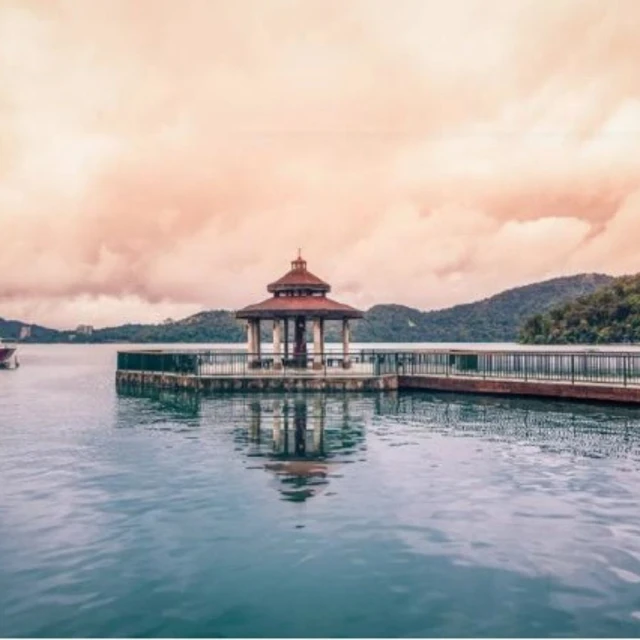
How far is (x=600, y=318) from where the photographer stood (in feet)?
402

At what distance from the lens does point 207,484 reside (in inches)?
646

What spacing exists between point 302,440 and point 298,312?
21192mm

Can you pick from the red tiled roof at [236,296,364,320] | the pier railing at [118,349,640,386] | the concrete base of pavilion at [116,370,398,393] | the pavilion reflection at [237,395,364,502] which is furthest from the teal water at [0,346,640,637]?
the red tiled roof at [236,296,364,320]

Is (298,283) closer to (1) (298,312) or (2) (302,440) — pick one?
(1) (298,312)

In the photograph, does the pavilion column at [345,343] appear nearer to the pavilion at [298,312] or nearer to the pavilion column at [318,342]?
the pavilion at [298,312]

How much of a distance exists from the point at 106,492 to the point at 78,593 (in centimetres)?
646

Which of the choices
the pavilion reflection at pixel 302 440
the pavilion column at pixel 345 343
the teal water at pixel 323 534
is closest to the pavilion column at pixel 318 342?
the pavilion column at pixel 345 343

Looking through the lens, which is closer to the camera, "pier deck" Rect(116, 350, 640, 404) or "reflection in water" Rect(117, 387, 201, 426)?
"reflection in water" Rect(117, 387, 201, 426)

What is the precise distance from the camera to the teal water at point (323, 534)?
8.74m

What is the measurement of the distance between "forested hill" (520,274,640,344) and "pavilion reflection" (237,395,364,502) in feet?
312

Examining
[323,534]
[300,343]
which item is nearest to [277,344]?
[300,343]

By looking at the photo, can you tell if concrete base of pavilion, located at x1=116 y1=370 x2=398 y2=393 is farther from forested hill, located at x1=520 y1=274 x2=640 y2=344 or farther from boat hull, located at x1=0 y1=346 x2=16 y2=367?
forested hill, located at x1=520 y1=274 x2=640 y2=344

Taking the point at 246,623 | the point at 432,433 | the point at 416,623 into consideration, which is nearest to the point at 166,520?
the point at 246,623

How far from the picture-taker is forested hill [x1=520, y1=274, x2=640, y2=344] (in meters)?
116
